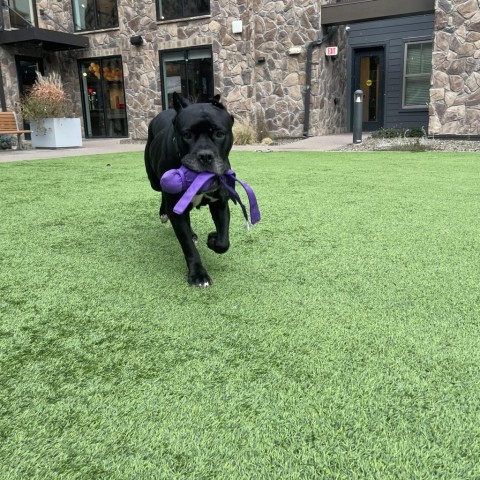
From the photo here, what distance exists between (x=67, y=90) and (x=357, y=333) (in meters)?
15.2

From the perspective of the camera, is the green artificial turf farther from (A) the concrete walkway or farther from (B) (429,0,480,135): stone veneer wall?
(B) (429,0,480,135): stone veneer wall

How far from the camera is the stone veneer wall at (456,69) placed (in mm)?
9305

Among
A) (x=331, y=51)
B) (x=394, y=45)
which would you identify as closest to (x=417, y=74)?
(x=394, y=45)

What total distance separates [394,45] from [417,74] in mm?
1093

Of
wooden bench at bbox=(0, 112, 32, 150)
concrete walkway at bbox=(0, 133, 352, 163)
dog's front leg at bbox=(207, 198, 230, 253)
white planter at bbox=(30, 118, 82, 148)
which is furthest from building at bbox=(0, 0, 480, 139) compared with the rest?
dog's front leg at bbox=(207, 198, 230, 253)

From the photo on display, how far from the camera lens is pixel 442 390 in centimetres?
128

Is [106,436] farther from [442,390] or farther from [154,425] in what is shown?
[442,390]

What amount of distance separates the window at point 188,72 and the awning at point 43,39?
106 inches

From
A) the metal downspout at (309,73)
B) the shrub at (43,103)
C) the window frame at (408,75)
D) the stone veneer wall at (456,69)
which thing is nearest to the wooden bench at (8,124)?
the shrub at (43,103)

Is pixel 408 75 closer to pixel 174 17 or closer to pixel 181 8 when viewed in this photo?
pixel 181 8

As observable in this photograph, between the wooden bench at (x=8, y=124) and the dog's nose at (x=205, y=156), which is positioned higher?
the wooden bench at (x=8, y=124)

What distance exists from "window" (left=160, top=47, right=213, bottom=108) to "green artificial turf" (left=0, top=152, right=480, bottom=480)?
1035 centimetres

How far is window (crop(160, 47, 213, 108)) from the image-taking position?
12617mm

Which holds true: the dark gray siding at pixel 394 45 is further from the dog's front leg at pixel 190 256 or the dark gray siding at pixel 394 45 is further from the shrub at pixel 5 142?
the dog's front leg at pixel 190 256
